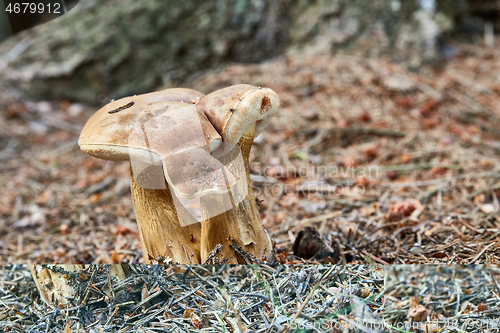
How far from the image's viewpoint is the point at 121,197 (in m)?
3.19

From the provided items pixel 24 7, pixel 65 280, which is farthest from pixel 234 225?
pixel 24 7

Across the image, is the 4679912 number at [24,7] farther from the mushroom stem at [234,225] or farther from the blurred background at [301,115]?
the mushroom stem at [234,225]

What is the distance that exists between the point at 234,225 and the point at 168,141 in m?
0.47

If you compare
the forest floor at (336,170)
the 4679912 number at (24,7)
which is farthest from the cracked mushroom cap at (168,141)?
the 4679912 number at (24,7)

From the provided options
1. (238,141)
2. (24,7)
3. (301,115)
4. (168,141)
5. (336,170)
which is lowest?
(336,170)

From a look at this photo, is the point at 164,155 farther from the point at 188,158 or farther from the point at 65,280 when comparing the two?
the point at 65,280

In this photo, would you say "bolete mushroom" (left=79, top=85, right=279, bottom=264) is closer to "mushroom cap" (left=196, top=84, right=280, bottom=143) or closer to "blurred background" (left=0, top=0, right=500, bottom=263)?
"mushroom cap" (left=196, top=84, right=280, bottom=143)

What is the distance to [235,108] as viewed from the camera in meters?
1.44

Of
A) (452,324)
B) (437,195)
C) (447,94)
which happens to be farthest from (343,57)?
(452,324)

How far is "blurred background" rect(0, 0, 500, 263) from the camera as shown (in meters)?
2.24

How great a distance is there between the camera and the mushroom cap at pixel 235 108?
144 cm

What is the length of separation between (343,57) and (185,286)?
4.17 meters

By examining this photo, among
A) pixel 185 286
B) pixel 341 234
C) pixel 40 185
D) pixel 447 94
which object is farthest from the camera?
pixel 447 94

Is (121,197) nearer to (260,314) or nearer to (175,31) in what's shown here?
(260,314)
